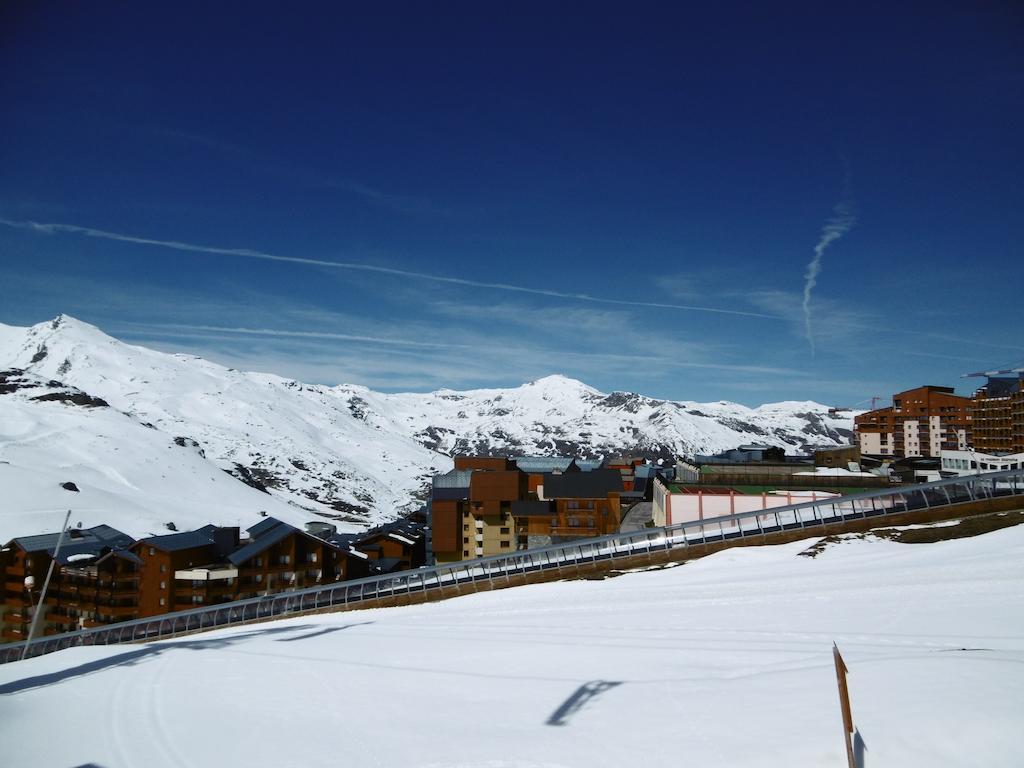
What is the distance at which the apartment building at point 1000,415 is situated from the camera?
89.2 m

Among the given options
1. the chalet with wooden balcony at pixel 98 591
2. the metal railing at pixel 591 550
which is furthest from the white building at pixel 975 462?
the chalet with wooden balcony at pixel 98 591

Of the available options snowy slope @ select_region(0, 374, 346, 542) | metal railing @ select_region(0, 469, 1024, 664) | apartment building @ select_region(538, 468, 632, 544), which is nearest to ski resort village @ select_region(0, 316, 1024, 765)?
metal railing @ select_region(0, 469, 1024, 664)

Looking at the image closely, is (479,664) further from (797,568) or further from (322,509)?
(322,509)

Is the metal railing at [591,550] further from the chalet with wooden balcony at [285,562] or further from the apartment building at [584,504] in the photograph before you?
the apartment building at [584,504]

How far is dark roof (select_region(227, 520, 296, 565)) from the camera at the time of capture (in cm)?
5419

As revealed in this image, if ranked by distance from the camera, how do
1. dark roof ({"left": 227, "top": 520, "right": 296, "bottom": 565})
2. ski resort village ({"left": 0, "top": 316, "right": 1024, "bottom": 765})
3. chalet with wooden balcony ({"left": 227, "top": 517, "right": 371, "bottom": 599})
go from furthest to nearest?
chalet with wooden balcony ({"left": 227, "top": 517, "right": 371, "bottom": 599}), dark roof ({"left": 227, "top": 520, "right": 296, "bottom": 565}), ski resort village ({"left": 0, "top": 316, "right": 1024, "bottom": 765})

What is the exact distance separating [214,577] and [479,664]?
4904cm

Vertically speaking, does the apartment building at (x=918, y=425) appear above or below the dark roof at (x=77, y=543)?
above

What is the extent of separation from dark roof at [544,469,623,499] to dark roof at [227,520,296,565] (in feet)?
78.5

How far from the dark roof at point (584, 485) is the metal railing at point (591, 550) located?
28891 mm

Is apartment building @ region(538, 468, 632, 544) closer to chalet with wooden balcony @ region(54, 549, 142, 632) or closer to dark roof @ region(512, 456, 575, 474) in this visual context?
dark roof @ region(512, 456, 575, 474)

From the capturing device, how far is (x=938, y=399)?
114688mm

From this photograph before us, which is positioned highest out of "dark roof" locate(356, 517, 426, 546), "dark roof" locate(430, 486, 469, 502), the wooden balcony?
"dark roof" locate(430, 486, 469, 502)

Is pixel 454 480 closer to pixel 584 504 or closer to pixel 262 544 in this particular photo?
pixel 584 504
